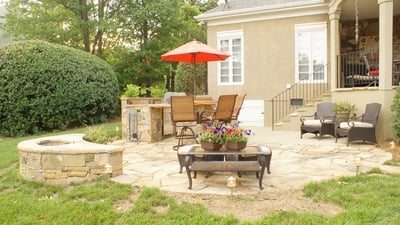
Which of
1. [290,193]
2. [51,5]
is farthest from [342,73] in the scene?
[51,5]

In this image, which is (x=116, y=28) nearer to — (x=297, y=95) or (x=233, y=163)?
(x=297, y=95)

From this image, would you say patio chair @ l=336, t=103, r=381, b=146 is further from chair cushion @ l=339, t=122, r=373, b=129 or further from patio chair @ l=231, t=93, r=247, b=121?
patio chair @ l=231, t=93, r=247, b=121

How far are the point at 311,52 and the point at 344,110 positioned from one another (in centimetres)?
328

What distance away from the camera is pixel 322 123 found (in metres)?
7.86

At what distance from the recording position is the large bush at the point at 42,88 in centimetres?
960

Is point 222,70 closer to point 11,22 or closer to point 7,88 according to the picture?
point 7,88

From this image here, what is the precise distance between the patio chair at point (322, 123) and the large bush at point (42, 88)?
21.9 feet

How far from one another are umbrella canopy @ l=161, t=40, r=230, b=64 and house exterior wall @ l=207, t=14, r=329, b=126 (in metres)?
3.36

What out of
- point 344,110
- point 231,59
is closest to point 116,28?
point 231,59

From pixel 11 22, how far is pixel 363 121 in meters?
15.6

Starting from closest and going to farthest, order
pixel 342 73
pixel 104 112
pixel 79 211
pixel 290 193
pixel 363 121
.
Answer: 1. pixel 79 211
2. pixel 290 193
3. pixel 363 121
4. pixel 342 73
5. pixel 104 112

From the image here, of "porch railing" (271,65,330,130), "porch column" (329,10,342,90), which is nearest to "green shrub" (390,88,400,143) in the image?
"porch column" (329,10,342,90)

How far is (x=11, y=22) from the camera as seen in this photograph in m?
15.4

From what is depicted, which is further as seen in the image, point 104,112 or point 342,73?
point 104,112
